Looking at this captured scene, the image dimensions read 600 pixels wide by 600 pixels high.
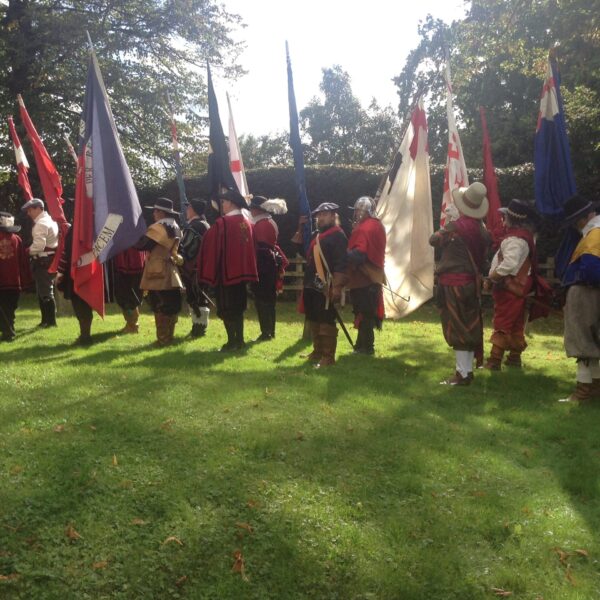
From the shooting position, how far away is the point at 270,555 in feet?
12.4

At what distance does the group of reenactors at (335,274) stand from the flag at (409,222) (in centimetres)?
33

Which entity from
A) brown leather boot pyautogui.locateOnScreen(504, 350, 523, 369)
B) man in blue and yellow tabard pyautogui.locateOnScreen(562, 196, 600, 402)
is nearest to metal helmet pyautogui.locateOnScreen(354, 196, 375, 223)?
man in blue and yellow tabard pyautogui.locateOnScreen(562, 196, 600, 402)

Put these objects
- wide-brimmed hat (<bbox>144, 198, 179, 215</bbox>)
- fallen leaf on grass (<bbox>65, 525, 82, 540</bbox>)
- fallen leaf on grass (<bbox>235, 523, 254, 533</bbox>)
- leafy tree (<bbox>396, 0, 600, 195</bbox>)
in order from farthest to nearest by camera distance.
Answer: leafy tree (<bbox>396, 0, 600, 195</bbox>) → wide-brimmed hat (<bbox>144, 198, 179, 215</bbox>) → fallen leaf on grass (<bbox>235, 523, 254, 533</bbox>) → fallen leaf on grass (<bbox>65, 525, 82, 540</bbox>)

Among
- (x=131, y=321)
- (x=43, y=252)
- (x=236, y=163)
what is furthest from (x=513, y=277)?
(x=43, y=252)

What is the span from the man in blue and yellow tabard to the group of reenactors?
11mm

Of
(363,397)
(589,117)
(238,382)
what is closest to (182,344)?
(238,382)

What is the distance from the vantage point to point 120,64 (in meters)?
19.5

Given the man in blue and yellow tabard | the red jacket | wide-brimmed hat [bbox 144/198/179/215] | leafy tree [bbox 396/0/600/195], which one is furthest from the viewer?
leafy tree [bbox 396/0/600/195]

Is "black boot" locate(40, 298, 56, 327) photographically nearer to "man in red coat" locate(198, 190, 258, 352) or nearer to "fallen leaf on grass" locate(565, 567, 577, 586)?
"man in red coat" locate(198, 190, 258, 352)

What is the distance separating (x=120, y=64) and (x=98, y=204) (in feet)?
44.0

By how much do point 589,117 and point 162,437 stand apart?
542 inches

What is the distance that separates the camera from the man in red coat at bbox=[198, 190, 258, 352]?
8430mm

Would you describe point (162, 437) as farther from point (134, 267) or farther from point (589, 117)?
point (589, 117)

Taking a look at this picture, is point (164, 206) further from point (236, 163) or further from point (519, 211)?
point (519, 211)
